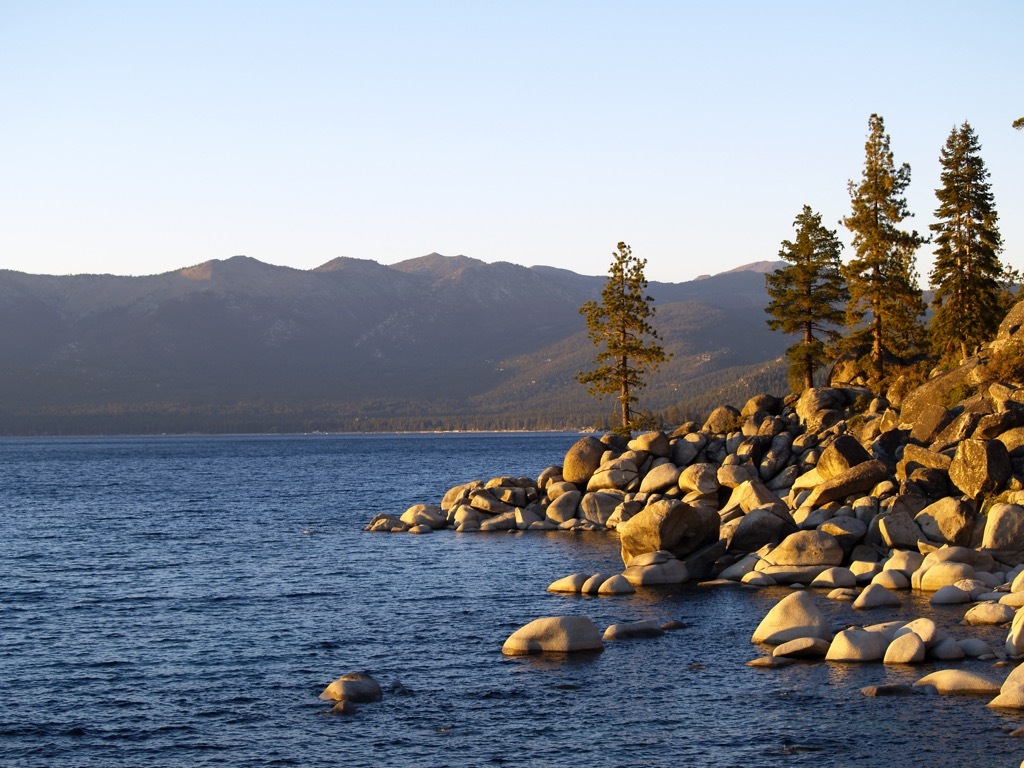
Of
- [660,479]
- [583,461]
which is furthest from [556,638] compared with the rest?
[583,461]

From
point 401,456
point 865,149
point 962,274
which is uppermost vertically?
point 865,149

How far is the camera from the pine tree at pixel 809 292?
7412 centimetres

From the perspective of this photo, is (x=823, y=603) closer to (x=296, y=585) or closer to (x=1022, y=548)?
(x=1022, y=548)

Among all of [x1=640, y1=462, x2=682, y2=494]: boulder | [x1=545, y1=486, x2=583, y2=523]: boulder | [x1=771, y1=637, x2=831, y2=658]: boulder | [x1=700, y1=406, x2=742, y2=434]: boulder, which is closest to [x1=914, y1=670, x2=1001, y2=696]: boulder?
[x1=771, y1=637, x2=831, y2=658]: boulder

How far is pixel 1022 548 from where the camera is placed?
121ft

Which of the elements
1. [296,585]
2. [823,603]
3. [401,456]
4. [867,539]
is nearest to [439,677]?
[823,603]

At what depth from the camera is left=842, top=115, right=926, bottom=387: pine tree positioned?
7131cm

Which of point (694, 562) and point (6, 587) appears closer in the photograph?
point (694, 562)

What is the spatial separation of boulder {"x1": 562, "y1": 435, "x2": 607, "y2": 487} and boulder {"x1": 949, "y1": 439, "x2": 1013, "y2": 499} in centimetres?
2338

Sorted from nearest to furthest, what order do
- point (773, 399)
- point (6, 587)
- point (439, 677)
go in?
point (439, 677)
point (6, 587)
point (773, 399)

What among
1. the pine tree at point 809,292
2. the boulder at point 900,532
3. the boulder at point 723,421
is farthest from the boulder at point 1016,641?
the pine tree at point 809,292

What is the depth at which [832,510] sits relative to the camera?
44.1 m

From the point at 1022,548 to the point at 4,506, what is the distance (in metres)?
74.3

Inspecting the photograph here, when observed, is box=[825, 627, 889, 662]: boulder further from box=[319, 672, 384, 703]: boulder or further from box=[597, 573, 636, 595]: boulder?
box=[319, 672, 384, 703]: boulder
